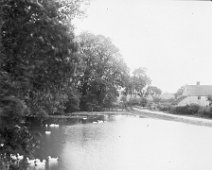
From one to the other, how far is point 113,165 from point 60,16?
8614 mm

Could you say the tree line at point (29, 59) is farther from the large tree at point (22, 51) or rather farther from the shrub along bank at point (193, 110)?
the shrub along bank at point (193, 110)

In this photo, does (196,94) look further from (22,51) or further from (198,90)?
(22,51)

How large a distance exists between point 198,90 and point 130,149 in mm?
47518

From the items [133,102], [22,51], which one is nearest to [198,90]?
[133,102]

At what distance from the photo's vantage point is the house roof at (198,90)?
62750 millimetres

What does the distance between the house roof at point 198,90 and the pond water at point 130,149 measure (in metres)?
36.6

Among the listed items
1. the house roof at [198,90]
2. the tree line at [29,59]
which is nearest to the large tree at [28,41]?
the tree line at [29,59]

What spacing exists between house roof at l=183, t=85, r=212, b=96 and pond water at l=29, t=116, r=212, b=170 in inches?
1440

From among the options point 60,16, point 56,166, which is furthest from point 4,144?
point 56,166

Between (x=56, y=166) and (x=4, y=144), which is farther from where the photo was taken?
(x=56, y=166)

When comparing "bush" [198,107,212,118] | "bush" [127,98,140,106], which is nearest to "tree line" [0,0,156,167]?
"bush" [198,107,212,118]

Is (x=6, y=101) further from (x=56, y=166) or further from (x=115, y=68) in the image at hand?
(x=115, y=68)

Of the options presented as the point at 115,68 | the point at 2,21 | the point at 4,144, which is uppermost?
the point at 115,68

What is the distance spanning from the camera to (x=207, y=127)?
26938 mm
